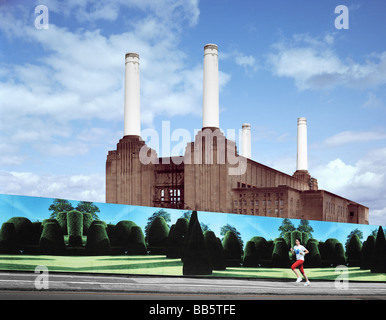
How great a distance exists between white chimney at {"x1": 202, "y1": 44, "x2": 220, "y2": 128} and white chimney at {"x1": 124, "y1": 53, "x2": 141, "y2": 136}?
8082 millimetres

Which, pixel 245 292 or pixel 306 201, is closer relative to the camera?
pixel 245 292

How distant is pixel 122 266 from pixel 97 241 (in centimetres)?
137

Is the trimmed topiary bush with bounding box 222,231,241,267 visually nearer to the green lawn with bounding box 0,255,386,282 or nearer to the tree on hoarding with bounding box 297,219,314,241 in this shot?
the green lawn with bounding box 0,255,386,282

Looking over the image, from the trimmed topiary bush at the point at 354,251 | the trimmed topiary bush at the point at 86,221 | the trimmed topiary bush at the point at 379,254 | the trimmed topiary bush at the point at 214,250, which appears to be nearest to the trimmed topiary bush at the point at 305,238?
the trimmed topiary bush at the point at 354,251

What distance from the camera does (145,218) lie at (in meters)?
19.1

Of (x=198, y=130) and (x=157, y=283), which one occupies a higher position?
(x=198, y=130)

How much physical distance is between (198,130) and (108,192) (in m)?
14.8

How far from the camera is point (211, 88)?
5438 cm

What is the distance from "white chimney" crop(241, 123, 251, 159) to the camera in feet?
273

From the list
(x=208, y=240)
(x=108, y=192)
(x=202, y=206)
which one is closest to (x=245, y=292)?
(x=208, y=240)
